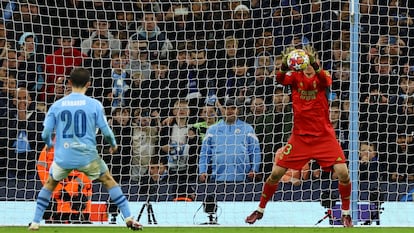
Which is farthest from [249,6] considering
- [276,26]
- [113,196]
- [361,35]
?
A: [113,196]

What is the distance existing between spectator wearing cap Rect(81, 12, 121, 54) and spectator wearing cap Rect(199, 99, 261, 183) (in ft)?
6.08

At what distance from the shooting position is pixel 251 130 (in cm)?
1256

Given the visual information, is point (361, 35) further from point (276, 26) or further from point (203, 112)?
point (203, 112)

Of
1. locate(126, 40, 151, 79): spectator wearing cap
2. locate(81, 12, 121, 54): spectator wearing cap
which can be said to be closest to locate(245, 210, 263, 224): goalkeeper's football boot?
locate(126, 40, 151, 79): spectator wearing cap

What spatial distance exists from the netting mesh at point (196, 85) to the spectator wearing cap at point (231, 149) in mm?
20

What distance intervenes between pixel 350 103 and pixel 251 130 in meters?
1.40

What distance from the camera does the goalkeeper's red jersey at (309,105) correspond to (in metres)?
10.6

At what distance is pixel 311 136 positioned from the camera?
35.0 feet

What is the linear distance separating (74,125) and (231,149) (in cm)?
379

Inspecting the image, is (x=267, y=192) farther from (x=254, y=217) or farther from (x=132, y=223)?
(x=132, y=223)

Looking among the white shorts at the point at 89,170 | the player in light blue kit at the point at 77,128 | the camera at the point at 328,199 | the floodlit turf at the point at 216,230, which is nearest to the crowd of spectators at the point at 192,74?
the camera at the point at 328,199

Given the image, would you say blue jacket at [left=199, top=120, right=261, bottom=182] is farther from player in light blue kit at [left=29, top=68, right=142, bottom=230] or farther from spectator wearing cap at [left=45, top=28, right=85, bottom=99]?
player in light blue kit at [left=29, top=68, right=142, bottom=230]

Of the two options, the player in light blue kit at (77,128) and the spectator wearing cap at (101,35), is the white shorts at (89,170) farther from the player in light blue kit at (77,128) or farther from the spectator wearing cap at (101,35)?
the spectator wearing cap at (101,35)

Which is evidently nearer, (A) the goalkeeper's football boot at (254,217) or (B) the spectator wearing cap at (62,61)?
(A) the goalkeeper's football boot at (254,217)
